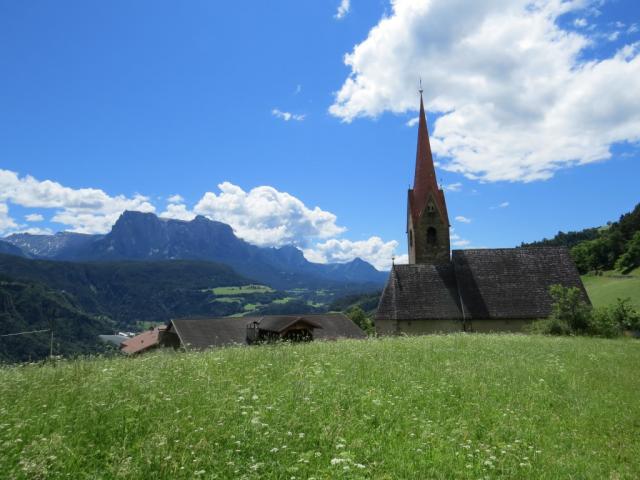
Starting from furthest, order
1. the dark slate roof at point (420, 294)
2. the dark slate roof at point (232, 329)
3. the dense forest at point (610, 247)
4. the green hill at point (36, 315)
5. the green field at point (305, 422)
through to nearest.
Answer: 1. the dense forest at point (610, 247)
2. the green hill at point (36, 315)
3. the dark slate roof at point (232, 329)
4. the dark slate roof at point (420, 294)
5. the green field at point (305, 422)

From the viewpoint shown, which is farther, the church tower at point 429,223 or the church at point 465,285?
the church tower at point 429,223

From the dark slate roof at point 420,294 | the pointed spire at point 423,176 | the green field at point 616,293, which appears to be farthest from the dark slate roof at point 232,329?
the green field at point 616,293

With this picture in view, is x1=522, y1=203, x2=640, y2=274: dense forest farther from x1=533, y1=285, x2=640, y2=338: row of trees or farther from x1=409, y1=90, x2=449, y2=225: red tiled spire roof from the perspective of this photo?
x1=533, y1=285, x2=640, y2=338: row of trees

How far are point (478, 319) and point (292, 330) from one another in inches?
711

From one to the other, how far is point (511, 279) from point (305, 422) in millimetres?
33670

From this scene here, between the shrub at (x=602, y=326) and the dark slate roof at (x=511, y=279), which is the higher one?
the dark slate roof at (x=511, y=279)

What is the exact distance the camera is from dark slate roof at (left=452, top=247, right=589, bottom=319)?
3447cm

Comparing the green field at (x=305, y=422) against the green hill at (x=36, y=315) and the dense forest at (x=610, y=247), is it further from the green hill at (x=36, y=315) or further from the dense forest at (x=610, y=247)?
the dense forest at (x=610, y=247)

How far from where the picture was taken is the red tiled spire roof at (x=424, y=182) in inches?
1601

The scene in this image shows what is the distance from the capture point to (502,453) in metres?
6.21

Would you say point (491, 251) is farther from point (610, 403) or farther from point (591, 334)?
point (610, 403)

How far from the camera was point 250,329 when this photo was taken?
4922cm

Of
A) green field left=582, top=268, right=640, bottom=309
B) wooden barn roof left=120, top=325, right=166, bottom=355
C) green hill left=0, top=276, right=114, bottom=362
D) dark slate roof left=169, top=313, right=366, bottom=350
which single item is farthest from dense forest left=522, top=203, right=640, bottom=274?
green hill left=0, top=276, right=114, bottom=362

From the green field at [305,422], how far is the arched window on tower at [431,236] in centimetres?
3013
